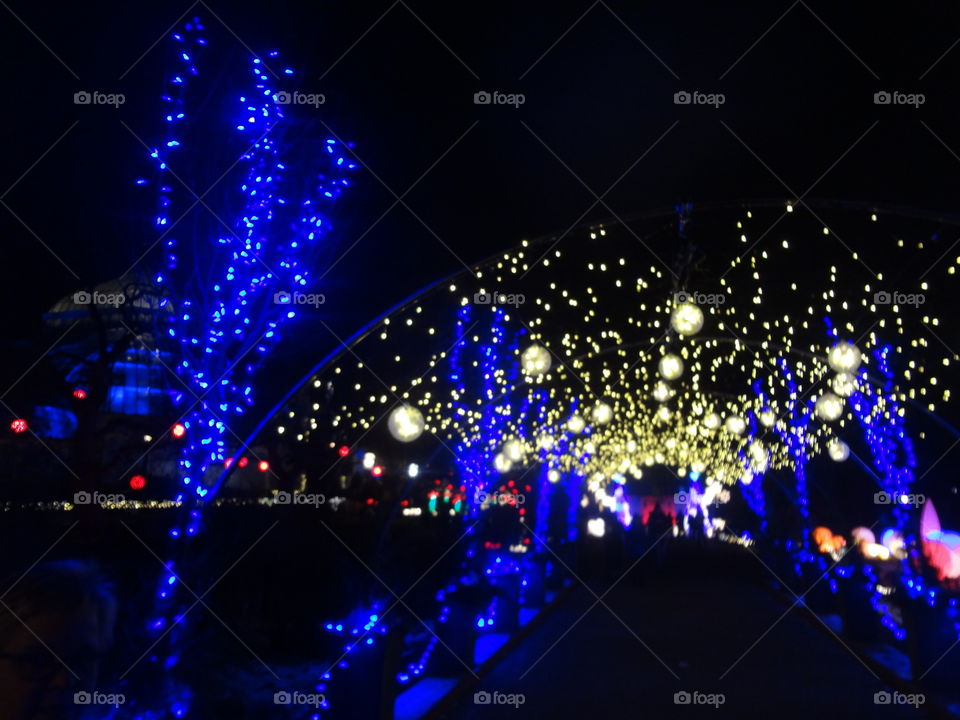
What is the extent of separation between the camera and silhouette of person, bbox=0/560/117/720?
515 cm

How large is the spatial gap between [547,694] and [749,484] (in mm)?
32478

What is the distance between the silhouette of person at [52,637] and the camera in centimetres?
515

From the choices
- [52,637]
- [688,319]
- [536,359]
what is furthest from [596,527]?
[52,637]

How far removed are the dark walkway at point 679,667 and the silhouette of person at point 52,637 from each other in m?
4.44

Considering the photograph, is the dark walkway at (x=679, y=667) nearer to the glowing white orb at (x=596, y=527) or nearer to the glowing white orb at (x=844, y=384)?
the glowing white orb at (x=844, y=384)

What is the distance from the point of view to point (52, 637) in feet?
17.5

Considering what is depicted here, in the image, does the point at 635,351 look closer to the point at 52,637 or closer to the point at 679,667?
the point at 679,667

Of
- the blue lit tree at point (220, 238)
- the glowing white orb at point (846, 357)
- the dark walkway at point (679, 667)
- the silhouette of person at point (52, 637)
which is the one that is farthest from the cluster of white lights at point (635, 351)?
the silhouette of person at point (52, 637)

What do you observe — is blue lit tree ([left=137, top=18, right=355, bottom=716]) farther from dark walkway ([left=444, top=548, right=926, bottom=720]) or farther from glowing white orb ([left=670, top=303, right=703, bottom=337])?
glowing white orb ([left=670, top=303, right=703, bottom=337])

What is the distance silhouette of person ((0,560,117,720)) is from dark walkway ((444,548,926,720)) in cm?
444

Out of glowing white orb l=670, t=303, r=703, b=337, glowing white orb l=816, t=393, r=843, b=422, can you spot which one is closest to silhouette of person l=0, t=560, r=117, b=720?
glowing white orb l=670, t=303, r=703, b=337

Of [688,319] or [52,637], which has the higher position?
[688,319]

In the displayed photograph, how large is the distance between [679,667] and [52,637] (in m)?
8.28

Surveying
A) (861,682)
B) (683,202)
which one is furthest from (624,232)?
(861,682)
